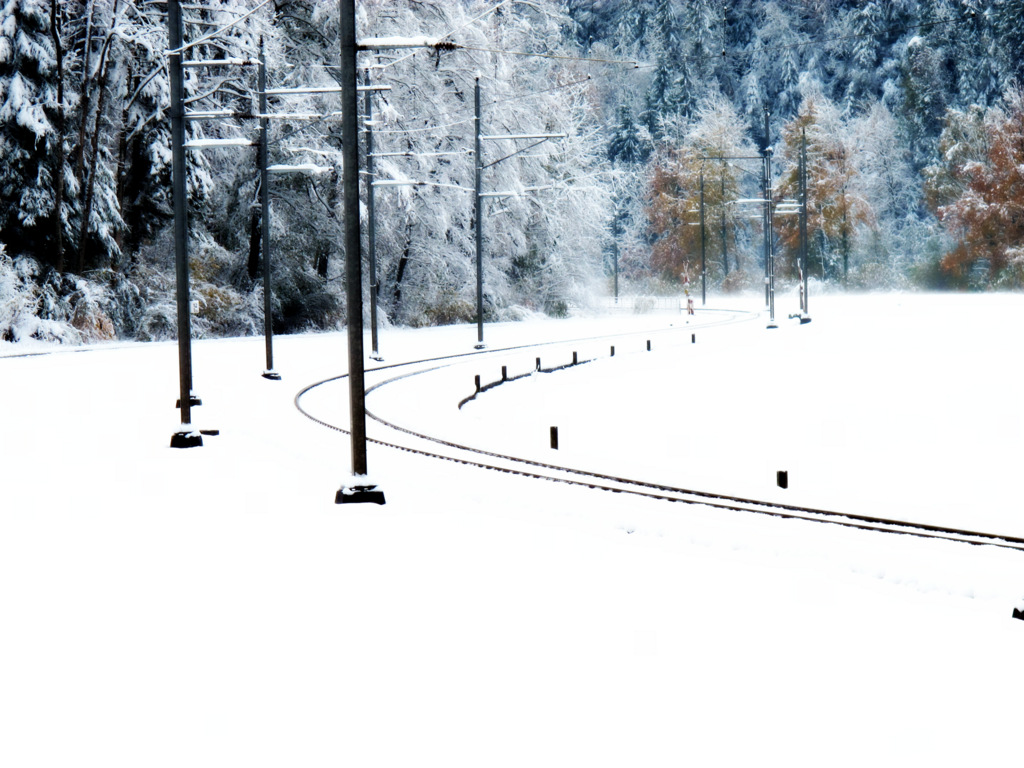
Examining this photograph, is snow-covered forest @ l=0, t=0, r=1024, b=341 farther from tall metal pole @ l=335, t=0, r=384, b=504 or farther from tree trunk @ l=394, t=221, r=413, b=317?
tall metal pole @ l=335, t=0, r=384, b=504

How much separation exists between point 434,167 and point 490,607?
144 ft

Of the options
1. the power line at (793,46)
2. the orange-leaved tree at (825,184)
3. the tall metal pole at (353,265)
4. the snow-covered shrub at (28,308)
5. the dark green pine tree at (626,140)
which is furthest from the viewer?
the dark green pine tree at (626,140)

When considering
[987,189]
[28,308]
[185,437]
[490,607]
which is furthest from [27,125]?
[987,189]

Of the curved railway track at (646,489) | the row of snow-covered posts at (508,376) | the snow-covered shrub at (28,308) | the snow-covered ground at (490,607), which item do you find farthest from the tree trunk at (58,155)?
the curved railway track at (646,489)

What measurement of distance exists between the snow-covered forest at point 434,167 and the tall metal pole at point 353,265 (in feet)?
3.85

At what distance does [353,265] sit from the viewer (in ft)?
37.6

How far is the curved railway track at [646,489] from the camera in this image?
1050 centimetres

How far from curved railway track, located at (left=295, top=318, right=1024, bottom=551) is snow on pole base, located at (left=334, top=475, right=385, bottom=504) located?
2.38m

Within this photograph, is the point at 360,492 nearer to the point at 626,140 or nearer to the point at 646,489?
the point at 646,489

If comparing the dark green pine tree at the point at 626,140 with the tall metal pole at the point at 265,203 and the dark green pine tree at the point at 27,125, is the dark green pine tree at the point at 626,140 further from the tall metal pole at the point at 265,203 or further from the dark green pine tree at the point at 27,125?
the tall metal pole at the point at 265,203

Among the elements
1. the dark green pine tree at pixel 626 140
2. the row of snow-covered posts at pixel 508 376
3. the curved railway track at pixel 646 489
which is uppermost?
the dark green pine tree at pixel 626 140

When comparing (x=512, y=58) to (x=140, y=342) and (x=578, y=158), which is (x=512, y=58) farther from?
(x=140, y=342)

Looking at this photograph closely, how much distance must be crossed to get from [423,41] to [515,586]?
16.9 ft

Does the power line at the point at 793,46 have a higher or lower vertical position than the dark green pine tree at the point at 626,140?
higher
